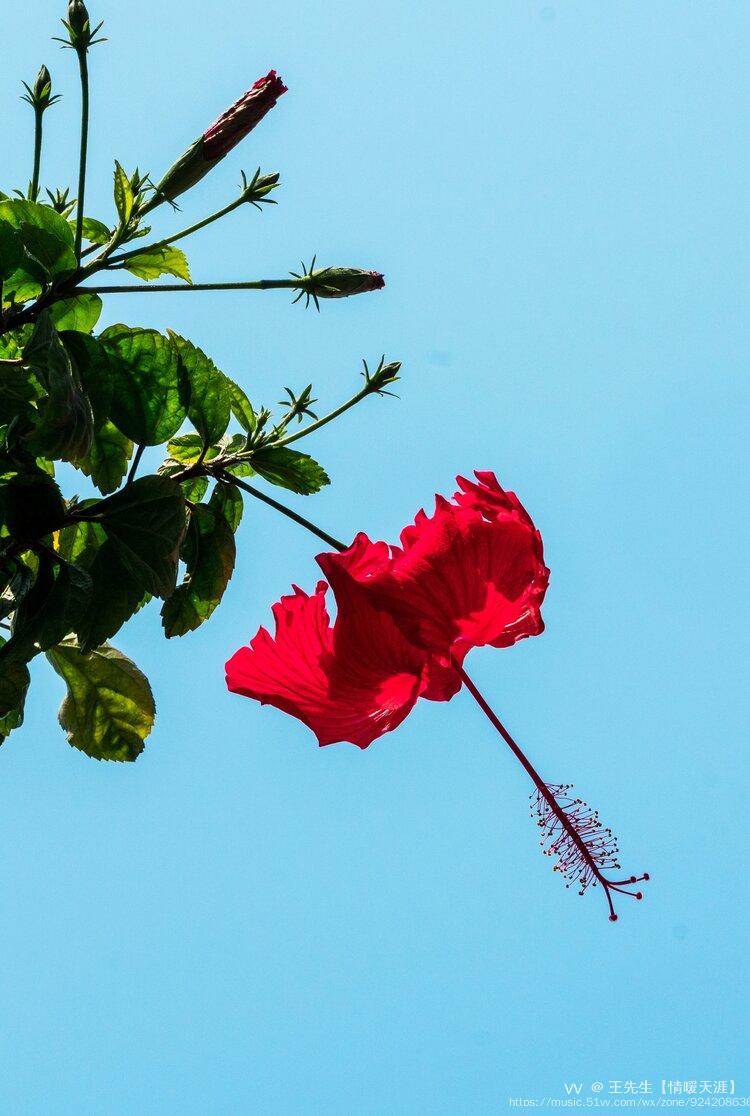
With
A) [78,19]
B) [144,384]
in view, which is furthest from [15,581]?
[78,19]

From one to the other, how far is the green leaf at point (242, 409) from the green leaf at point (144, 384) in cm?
10

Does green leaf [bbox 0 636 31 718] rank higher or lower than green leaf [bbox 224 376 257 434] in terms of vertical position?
lower

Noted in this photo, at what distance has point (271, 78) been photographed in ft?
3.92

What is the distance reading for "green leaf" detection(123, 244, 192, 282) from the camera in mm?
1187

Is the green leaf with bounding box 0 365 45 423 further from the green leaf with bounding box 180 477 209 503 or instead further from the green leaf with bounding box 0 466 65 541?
the green leaf with bounding box 180 477 209 503

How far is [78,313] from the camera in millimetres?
1247

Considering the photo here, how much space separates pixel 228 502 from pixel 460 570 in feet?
1.10

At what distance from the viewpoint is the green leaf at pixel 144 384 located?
1219 mm

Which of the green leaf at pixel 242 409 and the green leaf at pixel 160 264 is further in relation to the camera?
the green leaf at pixel 242 409

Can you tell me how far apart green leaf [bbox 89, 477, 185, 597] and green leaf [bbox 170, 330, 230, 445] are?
105 mm

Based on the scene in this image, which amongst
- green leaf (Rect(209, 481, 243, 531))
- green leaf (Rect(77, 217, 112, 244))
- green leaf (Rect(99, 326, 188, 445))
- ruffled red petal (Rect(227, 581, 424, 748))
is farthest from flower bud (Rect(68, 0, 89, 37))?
ruffled red petal (Rect(227, 581, 424, 748))

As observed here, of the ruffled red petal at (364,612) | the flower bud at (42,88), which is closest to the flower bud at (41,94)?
the flower bud at (42,88)

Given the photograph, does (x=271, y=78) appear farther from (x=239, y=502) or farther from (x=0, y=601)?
(x=0, y=601)

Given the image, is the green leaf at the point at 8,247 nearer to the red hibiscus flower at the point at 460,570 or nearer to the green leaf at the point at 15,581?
the green leaf at the point at 15,581
